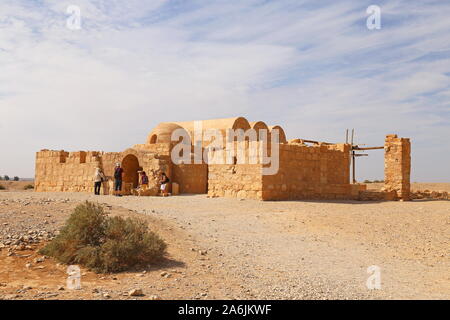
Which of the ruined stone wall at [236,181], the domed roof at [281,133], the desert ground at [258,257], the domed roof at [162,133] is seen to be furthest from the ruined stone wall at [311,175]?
the domed roof at [162,133]

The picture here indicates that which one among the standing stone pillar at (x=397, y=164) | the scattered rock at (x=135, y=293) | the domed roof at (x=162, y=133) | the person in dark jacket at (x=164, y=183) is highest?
the domed roof at (x=162, y=133)

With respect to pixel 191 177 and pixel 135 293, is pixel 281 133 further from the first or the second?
pixel 135 293

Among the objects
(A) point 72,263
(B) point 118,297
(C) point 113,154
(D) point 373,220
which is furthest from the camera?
(C) point 113,154

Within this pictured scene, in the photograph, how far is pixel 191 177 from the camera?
1853 centimetres

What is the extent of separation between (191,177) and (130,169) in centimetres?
385

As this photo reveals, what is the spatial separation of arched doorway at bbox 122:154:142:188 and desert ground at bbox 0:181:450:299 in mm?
9666

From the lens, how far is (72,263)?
565 centimetres

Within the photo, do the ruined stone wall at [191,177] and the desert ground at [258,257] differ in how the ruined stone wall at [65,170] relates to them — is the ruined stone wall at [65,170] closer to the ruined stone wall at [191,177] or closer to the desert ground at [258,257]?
the ruined stone wall at [191,177]

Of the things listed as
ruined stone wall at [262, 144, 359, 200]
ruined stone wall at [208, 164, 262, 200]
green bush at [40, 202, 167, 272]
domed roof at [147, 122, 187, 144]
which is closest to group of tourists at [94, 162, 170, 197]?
ruined stone wall at [208, 164, 262, 200]

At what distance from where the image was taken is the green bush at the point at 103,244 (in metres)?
5.51

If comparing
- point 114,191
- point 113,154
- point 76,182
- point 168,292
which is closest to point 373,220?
point 168,292
